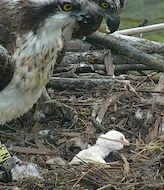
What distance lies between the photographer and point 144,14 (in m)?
12.6

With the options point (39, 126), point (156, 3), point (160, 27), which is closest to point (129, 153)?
point (39, 126)

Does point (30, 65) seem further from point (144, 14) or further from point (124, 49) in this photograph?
point (144, 14)

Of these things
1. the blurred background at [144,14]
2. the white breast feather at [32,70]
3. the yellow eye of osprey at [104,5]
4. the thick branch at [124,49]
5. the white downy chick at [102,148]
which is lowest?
the blurred background at [144,14]

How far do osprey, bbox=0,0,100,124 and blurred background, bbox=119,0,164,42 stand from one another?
12.3 ft

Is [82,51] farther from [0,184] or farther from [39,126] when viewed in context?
[0,184]

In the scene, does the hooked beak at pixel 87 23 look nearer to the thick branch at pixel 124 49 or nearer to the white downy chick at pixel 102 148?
the thick branch at pixel 124 49

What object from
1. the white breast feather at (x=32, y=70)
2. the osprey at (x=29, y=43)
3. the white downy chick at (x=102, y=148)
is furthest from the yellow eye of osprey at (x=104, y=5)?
the white downy chick at (x=102, y=148)

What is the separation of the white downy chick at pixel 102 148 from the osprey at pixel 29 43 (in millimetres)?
582

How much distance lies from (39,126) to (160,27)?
4.76 ft

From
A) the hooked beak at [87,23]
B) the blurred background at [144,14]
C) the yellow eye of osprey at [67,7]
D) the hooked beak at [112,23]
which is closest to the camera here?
the yellow eye of osprey at [67,7]

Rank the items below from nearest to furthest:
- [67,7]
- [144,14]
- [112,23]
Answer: [67,7], [112,23], [144,14]

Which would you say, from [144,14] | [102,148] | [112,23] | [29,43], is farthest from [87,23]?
[144,14]

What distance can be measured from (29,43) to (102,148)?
1.06 m

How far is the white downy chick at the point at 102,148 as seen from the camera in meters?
8.07
